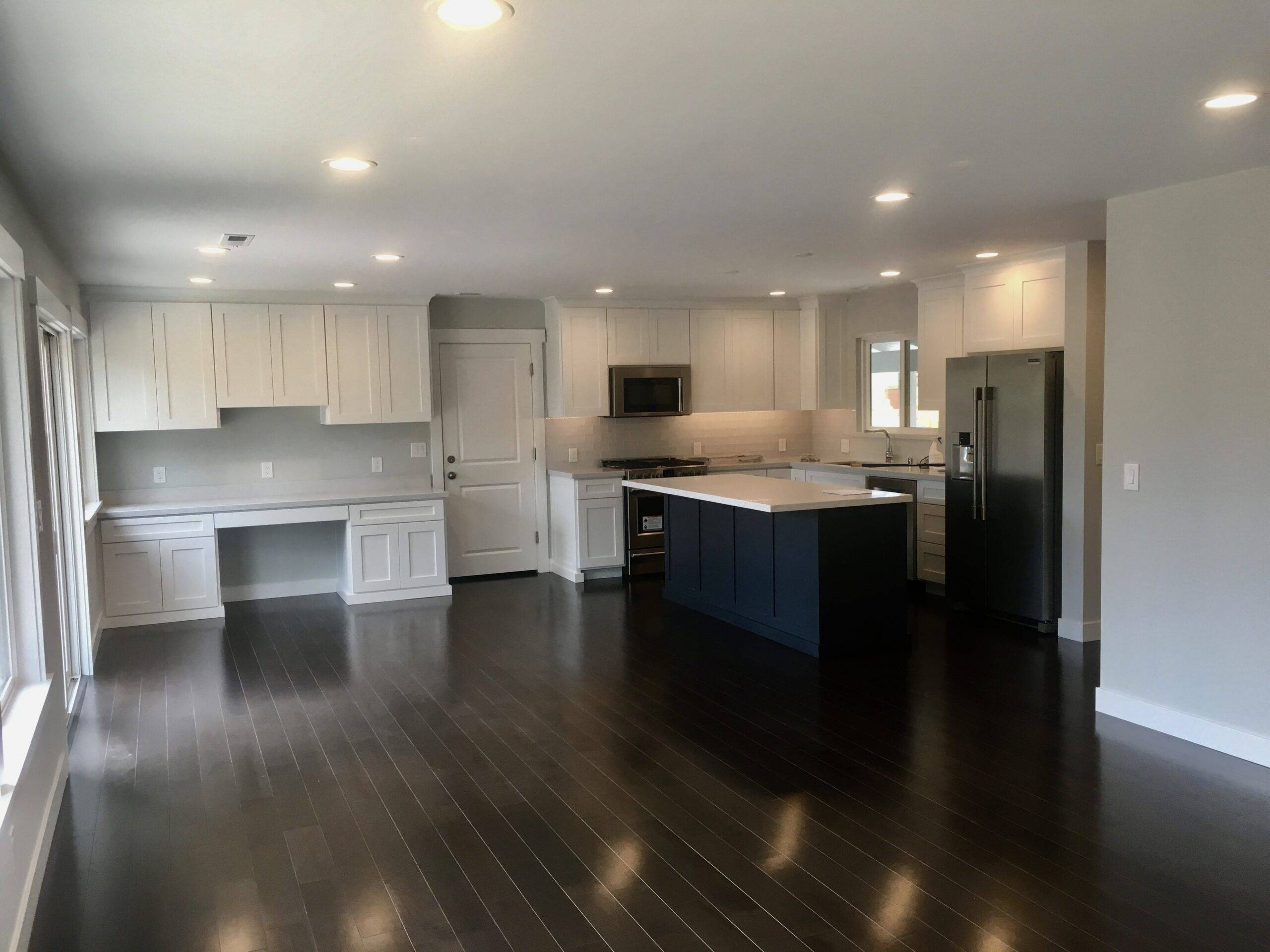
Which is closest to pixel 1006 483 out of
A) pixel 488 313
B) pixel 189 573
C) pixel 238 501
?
pixel 488 313

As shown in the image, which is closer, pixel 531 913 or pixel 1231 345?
pixel 531 913

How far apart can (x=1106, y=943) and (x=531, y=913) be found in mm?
1550

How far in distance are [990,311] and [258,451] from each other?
17.7 ft

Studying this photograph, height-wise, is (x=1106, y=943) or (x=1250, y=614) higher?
(x=1250, y=614)

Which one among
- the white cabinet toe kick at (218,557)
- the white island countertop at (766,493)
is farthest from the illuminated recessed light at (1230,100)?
the white cabinet toe kick at (218,557)

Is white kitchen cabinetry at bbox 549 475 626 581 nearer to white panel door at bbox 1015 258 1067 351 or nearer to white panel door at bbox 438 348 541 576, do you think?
white panel door at bbox 438 348 541 576

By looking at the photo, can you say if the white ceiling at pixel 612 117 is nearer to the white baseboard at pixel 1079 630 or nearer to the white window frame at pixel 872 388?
the white baseboard at pixel 1079 630

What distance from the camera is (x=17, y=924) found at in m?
2.51

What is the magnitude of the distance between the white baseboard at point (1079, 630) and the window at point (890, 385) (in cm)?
230

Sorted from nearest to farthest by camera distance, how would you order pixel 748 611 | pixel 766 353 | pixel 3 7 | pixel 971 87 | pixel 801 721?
pixel 3 7 < pixel 971 87 < pixel 801 721 < pixel 748 611 < pixel 766 353

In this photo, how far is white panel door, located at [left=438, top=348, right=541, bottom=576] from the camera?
7750 millimetres

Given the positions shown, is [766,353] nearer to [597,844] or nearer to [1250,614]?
[1250,614]

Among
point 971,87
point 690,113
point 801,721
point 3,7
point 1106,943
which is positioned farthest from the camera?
point 801,721

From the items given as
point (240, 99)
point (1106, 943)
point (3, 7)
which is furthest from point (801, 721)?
point (3, 7)
